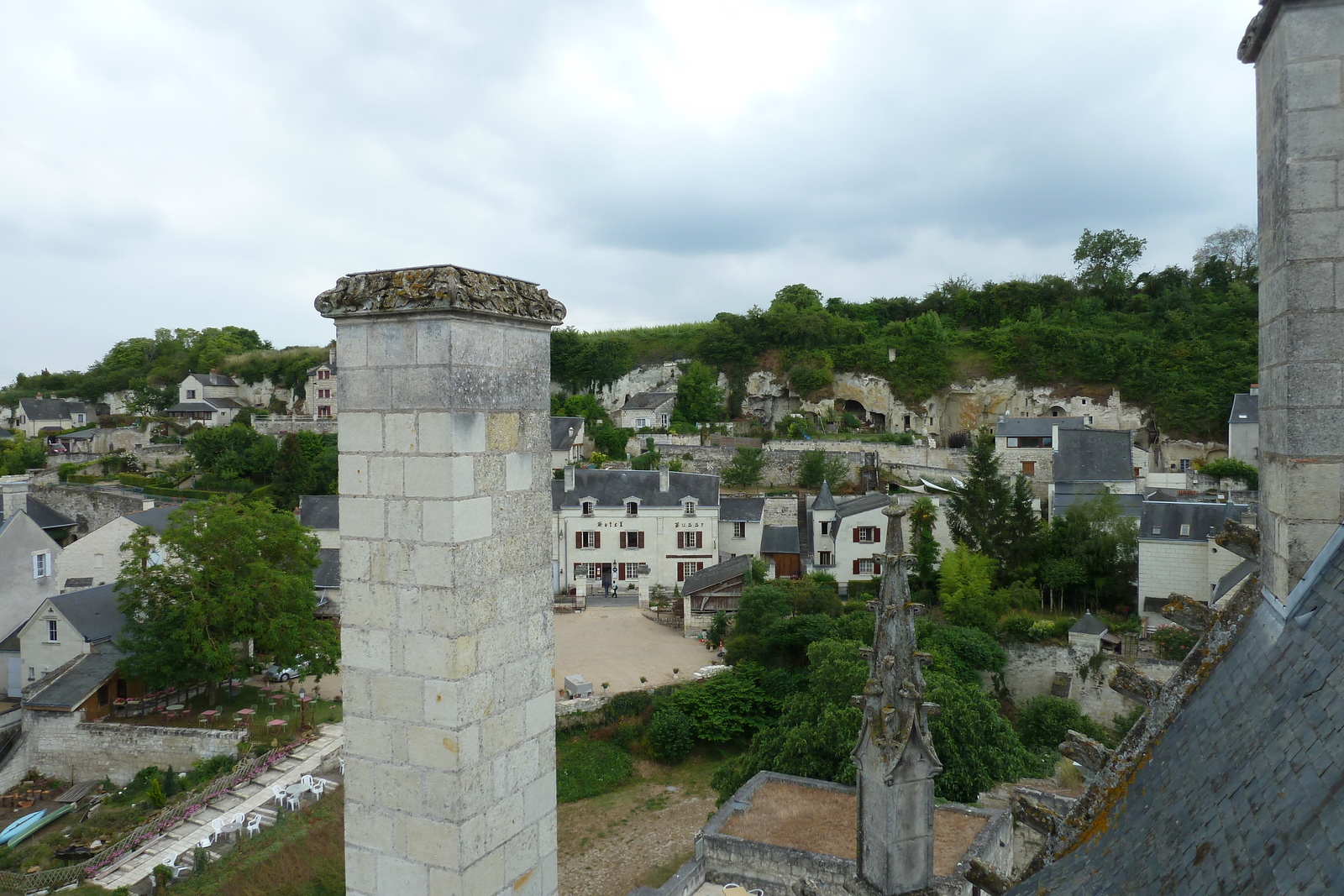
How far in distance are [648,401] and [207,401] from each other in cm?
3056

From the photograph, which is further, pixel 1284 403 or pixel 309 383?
pixel 309 383

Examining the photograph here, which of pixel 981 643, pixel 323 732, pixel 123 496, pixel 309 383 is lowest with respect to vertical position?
pixel 323 732

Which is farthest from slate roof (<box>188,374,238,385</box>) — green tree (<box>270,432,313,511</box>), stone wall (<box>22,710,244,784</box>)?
stone wall (<box>22,710,244,784</box>)

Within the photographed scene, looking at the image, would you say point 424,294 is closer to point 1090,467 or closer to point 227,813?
point 227,813

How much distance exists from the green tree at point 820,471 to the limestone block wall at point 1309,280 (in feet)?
103

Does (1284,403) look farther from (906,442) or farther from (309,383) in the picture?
(309,383)

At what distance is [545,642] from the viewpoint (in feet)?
10.6

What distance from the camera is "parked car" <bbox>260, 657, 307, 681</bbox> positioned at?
790 inches

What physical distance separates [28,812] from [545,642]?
19607 millimetres

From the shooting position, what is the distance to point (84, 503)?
128ft

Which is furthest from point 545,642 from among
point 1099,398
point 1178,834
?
point 1099,398

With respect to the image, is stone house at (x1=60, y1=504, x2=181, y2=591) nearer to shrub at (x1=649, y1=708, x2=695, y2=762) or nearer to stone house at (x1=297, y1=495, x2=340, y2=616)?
stone house at (x1=297, y1=495, x2=340, y2=616)

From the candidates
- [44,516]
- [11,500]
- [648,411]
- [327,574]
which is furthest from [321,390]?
[327,574]

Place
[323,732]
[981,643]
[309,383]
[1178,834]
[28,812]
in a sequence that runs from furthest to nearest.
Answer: [309,383] < [981,643] < [323,732] < [28,812] < [1178,834]
